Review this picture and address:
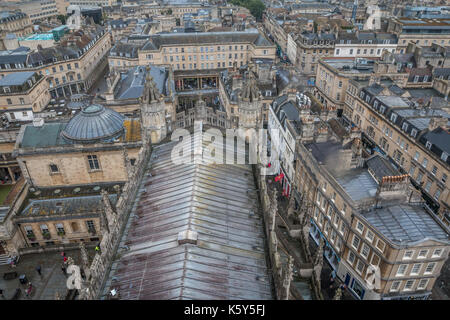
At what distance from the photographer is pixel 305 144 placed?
1973 inches

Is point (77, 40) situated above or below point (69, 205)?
above

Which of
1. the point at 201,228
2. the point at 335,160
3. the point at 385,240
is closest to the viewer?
the point at 201,228

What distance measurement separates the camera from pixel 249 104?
37.9 meters

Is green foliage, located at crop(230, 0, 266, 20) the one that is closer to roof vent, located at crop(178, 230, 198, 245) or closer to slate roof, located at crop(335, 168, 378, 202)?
slate roof, located at crop(335, 168, 378, 202)

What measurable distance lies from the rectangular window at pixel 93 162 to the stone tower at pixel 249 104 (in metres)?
23.2

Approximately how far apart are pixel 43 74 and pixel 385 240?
317ft

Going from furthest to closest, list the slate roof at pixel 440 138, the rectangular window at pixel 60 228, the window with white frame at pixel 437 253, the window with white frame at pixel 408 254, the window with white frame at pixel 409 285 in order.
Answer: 1. the slate roof at pixel 440 138
2. the rectangular window at pixel 60 228
3. the window with white frame at pixel 409 285
4. the window with white frame at pixel 437 253
5. the window with white frame at pixel 408 254

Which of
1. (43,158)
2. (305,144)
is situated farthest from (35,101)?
(305,144)

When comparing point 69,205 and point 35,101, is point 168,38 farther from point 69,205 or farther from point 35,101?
point 69,205

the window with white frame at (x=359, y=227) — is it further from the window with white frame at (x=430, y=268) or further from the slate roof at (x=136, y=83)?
the slate roof at (x=136, y=83)

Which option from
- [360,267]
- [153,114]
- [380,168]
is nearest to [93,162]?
[153,114]

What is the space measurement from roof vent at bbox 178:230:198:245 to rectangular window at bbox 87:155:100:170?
3073 cm

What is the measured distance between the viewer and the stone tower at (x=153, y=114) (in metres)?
38.5

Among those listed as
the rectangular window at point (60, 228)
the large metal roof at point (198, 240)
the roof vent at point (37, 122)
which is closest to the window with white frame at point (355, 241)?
the large metal roof at point (198, 240)
